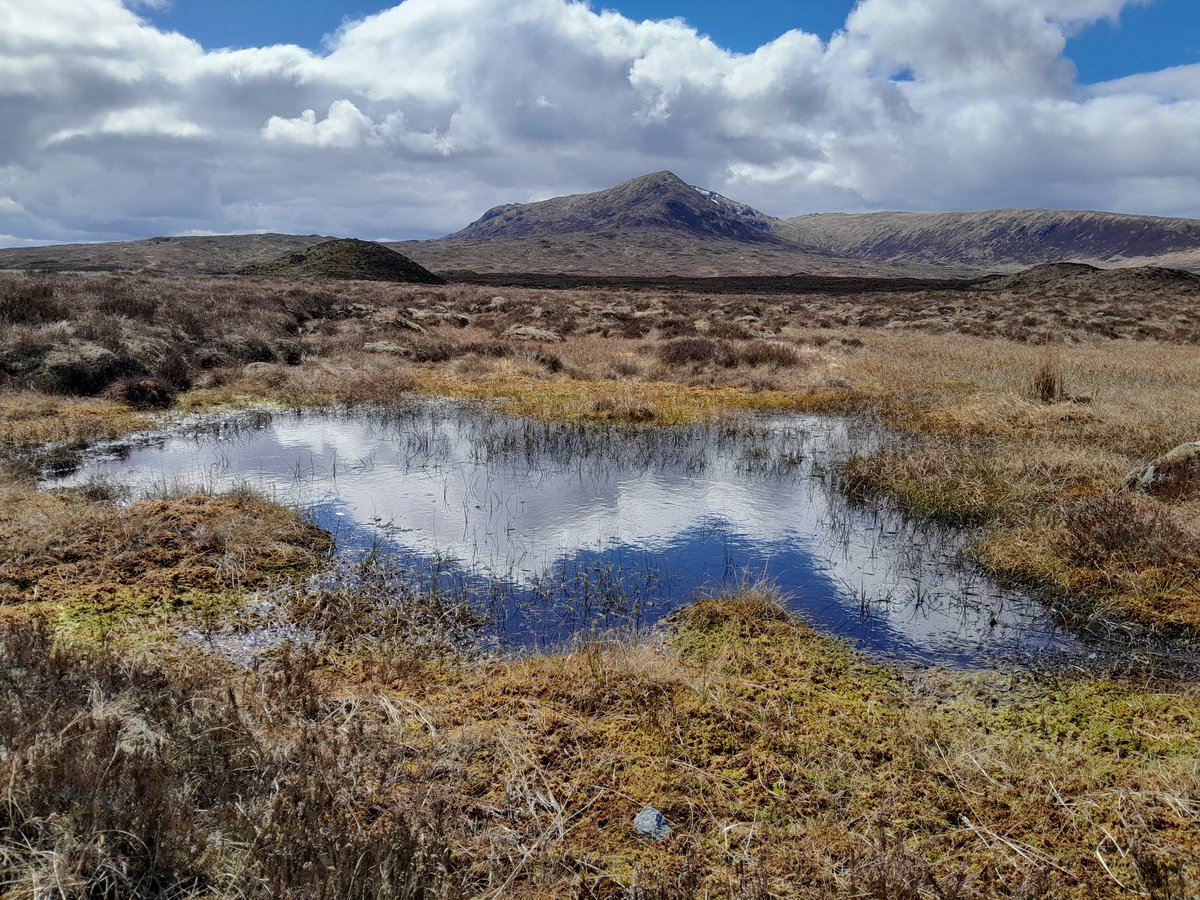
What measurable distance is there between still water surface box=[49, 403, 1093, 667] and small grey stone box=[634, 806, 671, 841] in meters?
2.28

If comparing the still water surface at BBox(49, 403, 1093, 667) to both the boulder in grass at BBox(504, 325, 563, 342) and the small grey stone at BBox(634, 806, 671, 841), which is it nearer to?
the small grey stone at BBox(634, 806, 671, 841)

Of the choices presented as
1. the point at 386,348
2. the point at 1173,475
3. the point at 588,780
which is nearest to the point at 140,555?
the point at 588,780

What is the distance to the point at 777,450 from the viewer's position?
13.0 meters

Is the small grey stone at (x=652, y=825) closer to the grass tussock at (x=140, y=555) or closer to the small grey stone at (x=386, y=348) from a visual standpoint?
the grass tussock at (x=140, y=555)

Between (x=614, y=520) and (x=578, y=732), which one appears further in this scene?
(x=614, y=520)

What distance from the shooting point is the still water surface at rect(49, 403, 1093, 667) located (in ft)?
21.9

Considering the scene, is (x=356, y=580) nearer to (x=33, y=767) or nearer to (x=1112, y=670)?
(x=33, y=767)

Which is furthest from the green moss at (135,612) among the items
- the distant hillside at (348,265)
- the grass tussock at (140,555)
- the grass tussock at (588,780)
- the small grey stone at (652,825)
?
the distant hillside at (348,265)

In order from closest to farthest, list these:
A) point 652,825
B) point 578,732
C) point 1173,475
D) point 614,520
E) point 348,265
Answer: point 652,825
point 578,732
point 1173,475
point 614,520
point 348,265

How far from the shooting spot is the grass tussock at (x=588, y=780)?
2871mm

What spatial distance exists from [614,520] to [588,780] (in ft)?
17.3

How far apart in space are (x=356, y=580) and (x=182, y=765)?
363 centimetres

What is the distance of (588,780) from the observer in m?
4.20

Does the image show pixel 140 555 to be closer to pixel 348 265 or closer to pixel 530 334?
pixel 530 334
